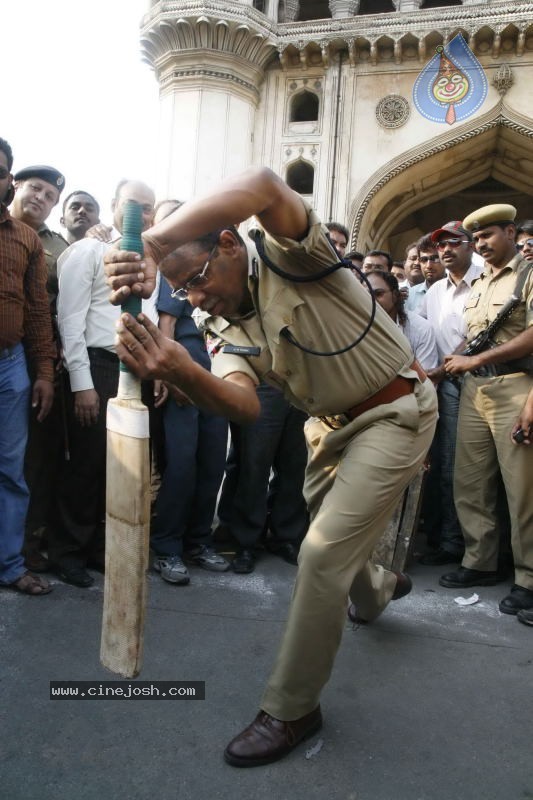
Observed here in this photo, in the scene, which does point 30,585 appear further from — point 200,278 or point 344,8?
point 344,8

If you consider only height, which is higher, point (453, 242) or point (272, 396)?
point (453, 242)

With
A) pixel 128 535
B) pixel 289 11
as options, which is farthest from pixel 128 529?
pixel 289 11

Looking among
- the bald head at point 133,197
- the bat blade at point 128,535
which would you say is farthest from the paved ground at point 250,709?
the bald head at point 133,197

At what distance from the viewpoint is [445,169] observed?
549 inches

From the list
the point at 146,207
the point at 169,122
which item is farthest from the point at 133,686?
the point at 169,122

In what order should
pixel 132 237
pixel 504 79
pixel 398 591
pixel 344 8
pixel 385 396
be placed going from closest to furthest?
pixel 132 237, pixel 385 396, pixel 398 591, pixel 504 79, pixel 344 8

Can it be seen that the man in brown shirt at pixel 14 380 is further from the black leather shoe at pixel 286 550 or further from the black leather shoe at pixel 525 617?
the black leather shoe at pixel 525 617

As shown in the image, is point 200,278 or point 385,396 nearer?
point 200,278

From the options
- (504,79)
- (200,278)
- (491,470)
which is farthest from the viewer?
(504,79)

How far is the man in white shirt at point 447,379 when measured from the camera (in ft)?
12.7

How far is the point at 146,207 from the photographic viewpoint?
329 centimetres

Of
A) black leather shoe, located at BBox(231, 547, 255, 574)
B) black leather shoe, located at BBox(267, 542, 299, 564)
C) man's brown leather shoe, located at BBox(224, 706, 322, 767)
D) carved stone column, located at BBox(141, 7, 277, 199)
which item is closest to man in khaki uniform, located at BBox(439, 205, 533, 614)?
black leather shoe, located at BBox(267, 542, 299, 564)

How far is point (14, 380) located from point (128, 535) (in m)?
1.78

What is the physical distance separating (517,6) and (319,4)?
211 inches
